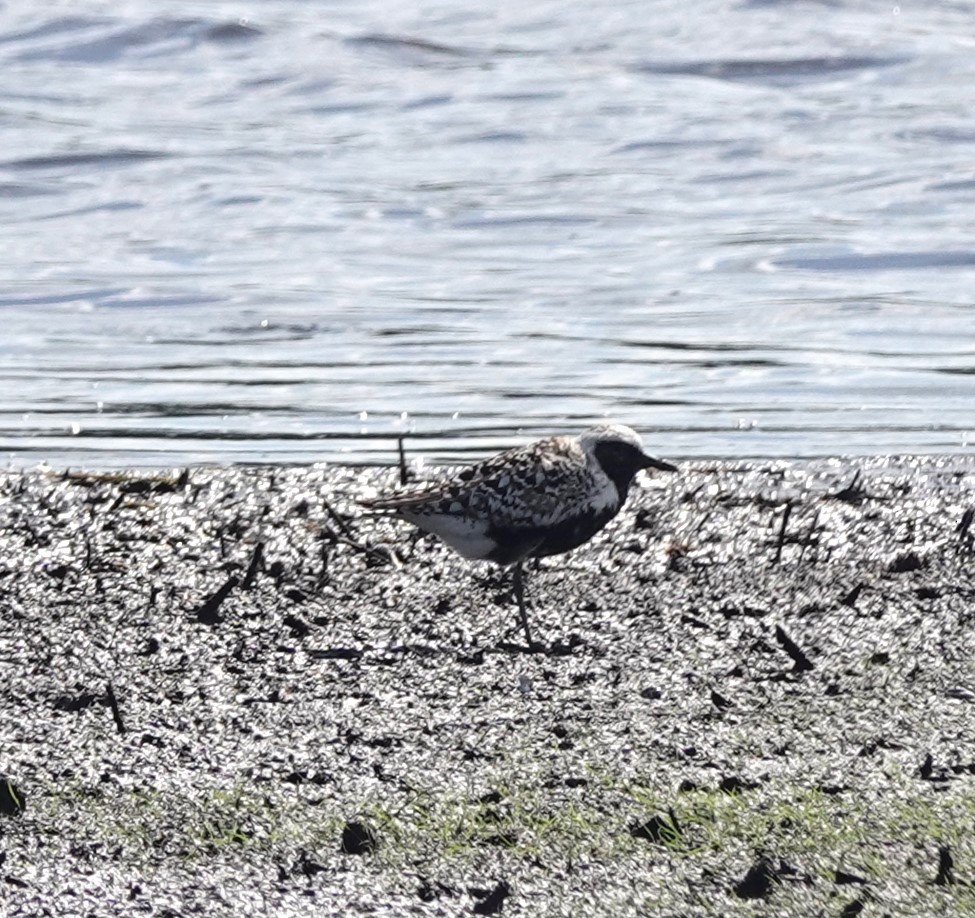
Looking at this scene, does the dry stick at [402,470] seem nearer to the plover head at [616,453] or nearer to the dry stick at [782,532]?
the plover head at [616,453]

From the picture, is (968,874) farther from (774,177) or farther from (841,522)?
(774,177)

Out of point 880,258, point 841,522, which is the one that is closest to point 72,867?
point 841,522

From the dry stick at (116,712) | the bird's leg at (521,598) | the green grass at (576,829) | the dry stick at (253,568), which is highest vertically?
the green grass at (576,829)

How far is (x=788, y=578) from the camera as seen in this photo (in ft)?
28.9

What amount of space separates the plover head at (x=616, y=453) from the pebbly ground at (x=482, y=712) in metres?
0.37

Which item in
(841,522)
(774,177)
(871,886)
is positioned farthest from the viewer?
(774,177)

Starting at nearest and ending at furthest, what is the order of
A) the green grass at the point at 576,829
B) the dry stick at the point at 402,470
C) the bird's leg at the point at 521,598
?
the green grass at the point at 576,829 < the bird's leg at the point at 521,598 < the dry stick at the point at 402,470

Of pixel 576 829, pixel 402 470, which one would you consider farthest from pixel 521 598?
pixel 402 470

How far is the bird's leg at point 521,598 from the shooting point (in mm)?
7709

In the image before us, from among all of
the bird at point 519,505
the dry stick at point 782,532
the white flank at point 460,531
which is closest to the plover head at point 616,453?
the bird at point 519,505

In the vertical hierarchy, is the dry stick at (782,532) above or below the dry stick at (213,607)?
below

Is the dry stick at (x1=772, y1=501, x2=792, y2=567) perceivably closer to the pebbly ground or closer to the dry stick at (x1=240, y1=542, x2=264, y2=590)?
the pebbly ground

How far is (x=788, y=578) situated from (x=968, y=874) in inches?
135

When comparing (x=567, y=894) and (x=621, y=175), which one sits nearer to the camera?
(x=567, y=894)
